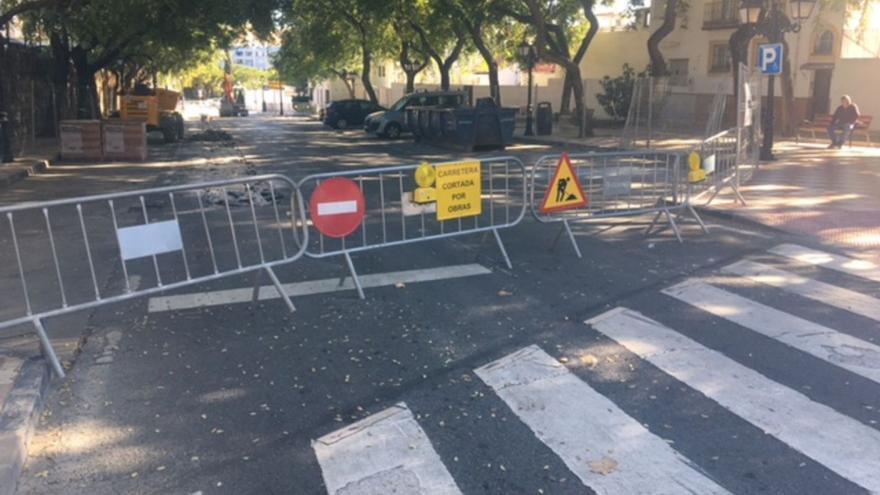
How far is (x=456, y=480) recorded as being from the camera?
3686mm

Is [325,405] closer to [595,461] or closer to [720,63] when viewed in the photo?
[595,461]

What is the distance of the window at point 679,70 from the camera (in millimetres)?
36656

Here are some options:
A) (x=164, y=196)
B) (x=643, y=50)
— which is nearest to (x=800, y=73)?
(x=643, y=50)

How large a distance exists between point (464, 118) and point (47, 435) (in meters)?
19.6

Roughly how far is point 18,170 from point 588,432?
16770mm

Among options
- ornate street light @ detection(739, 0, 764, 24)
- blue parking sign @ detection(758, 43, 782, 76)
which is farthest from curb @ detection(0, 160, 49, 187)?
ornate street light @ detection(739, 0, 764, 24)

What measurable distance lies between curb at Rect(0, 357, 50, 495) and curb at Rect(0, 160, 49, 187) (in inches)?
487

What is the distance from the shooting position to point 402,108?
30.3 meters

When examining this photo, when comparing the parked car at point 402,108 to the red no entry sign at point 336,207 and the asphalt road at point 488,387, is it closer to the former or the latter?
the asphalt road at point 488,387

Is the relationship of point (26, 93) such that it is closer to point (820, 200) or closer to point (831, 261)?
point (820, 200)

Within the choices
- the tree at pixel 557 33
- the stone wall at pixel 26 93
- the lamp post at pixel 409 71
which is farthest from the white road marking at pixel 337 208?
the lamp post at pixel 409 71

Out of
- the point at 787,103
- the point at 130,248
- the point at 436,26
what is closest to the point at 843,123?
the point at 787,103

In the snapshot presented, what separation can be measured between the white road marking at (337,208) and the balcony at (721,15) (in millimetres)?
32216

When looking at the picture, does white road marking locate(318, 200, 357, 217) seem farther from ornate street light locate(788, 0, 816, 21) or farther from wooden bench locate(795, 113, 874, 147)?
wooden bench locate(795, 113, 874, 147)
